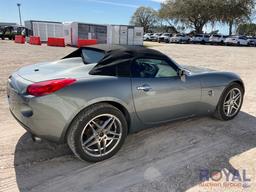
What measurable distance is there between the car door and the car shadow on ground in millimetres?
396

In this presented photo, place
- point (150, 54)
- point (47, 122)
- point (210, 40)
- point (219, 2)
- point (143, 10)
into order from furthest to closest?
1. point (143, 10)
2. point (219, 2)
3. point (210, 40)
4. point (150, 54)
5. point (47, 122)

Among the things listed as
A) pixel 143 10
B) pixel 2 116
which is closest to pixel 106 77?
pixel 2 116

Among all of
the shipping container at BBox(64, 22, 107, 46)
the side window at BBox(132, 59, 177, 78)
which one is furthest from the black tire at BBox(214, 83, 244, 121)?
A: the shipping container at BBox(64, 22, 107, 46)

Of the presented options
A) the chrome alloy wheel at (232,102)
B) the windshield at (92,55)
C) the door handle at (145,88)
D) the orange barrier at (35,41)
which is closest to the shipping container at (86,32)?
the orange barrier at (35,41)

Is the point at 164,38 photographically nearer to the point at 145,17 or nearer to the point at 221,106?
the point at 221,106

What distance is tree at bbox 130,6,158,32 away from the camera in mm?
87262

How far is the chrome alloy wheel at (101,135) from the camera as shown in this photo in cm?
319

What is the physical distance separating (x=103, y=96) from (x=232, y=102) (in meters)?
2.76

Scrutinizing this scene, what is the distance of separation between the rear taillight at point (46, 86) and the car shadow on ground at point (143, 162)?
3.02ft

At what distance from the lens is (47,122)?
2.94 meters

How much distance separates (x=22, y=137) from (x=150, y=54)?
2232mm

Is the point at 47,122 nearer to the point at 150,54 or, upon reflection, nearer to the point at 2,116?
the point at 150,54

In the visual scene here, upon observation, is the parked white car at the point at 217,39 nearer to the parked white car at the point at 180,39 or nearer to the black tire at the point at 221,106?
the parked white car at the point at 180,39

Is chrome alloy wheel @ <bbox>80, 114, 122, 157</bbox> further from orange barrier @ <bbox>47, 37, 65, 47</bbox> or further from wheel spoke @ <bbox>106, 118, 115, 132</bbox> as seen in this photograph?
orange barrier @ <bbox>47, 37, 65, 47</bbox>
